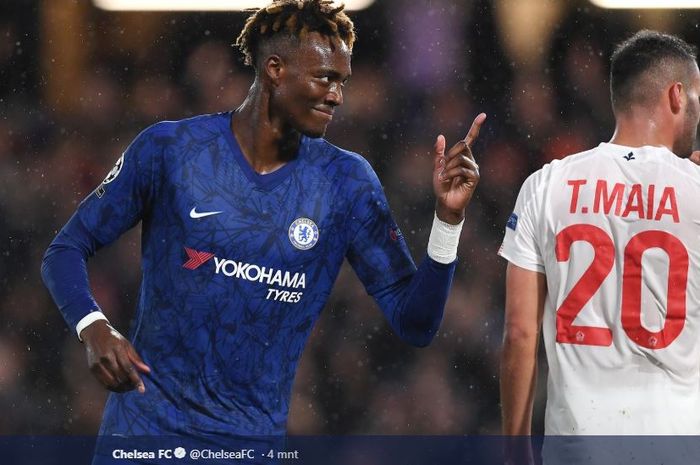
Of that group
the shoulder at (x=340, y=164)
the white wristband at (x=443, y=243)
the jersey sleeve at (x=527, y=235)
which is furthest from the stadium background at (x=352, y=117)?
the white wristband at (x=443, y=243)

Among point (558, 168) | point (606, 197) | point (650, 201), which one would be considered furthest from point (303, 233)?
point (650, 201)

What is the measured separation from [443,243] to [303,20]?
0.81m

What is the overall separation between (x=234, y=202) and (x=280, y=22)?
0.57m

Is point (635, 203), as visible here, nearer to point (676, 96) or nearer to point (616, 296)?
point (616, 296)

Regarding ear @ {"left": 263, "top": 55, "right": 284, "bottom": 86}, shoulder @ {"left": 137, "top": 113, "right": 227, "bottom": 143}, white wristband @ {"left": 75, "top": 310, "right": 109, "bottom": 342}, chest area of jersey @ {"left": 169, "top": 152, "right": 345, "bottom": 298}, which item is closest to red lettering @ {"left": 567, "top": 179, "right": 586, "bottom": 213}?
chest area of jersey @ {"left": 169, "top": 152, "right": 345, "bottom": 298}

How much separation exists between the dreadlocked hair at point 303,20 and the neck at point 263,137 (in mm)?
197

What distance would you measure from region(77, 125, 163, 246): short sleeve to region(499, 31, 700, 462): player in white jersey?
104 centimetres

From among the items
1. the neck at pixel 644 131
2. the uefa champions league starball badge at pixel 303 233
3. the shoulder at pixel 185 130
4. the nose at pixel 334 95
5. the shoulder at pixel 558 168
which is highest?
the nose at pixel 334 95

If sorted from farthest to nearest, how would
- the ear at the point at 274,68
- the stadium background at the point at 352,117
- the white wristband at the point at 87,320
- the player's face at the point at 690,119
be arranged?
the stadium background at the point at 352,117
the ear at the point at 274,68
the player's face at the point at 690,119
the white wristband at the point at 87,320

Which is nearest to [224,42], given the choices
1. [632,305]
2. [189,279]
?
[189,279]

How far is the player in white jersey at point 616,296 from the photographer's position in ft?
9.07

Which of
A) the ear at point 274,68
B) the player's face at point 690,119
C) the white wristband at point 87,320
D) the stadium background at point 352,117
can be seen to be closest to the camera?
the white wristband at point 87,320

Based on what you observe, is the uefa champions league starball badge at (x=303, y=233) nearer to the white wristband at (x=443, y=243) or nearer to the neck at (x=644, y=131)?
the white wristband at (x=443, y=243)

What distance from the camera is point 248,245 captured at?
2.93 meters
